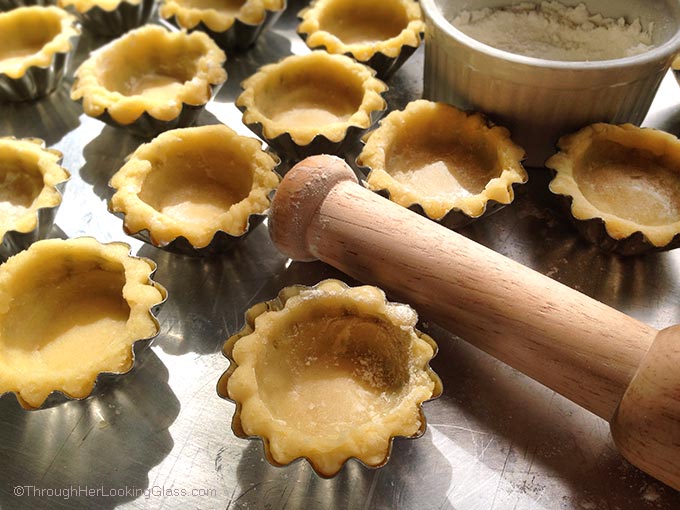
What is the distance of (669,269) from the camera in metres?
2.24

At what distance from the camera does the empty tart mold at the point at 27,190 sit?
2188mm

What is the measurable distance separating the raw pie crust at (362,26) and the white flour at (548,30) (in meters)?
0.30

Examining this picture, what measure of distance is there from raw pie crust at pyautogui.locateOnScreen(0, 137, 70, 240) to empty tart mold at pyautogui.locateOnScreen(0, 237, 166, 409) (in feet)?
1.13

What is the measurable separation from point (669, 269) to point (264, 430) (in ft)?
4.98

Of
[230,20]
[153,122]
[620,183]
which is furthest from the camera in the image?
[230,20]

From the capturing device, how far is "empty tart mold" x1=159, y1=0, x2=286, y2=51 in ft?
9.71

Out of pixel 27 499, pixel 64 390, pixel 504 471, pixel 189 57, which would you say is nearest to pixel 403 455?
pixel 504 471

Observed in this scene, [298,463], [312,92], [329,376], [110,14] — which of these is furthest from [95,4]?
[298,463]

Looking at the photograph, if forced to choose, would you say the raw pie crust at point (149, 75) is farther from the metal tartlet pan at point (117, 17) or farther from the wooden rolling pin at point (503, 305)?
the wooden rolling pin at point (503, 305)

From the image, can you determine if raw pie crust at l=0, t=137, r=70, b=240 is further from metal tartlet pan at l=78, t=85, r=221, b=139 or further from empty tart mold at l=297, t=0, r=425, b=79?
empty tart mold at l=297, t=0, r=425, b=79

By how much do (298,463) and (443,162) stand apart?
1.22 metres

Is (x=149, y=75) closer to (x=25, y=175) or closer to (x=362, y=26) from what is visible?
(x=25, y=175)

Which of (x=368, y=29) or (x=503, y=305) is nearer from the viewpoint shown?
(x=503, y=305)

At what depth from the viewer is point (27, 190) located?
2436mm
